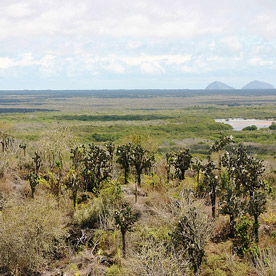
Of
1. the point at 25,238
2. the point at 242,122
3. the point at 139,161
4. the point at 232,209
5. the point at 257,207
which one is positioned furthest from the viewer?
the point at 242,122

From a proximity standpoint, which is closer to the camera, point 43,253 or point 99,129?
point 43,253

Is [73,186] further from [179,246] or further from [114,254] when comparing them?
[179,246]

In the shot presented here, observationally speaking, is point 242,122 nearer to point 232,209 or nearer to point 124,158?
point 124,158

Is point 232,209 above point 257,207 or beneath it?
beneath

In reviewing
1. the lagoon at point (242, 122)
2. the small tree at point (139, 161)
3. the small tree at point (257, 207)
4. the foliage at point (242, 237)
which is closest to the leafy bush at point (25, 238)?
the small tree at point (139, 161)

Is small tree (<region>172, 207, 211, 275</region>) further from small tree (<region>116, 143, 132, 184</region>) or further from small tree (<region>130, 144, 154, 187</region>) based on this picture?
small tree (<region>116, 143, 132, 184</region>)

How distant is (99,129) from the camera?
4139 inches

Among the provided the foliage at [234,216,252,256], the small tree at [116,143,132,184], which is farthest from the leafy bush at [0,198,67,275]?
the small tree at [116,143,132,184]

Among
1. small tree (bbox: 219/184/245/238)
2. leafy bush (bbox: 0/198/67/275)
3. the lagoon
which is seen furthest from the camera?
the lagoon

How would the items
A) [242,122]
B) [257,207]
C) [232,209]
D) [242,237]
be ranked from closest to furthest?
[257,207] < [242,237] < [232,209] < [242,122]

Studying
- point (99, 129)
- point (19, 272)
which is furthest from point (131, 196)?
point (99, 129)

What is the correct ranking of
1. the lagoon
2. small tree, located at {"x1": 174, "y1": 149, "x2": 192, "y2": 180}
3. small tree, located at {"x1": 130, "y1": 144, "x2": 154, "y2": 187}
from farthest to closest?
the lagoon
small tree, located at {"x1": 174, "y1": 149, "x2": 192, "y2": 180}
small tree, located at {"x1": 130, "y1": 144, "x2": 154, "y2": 187}

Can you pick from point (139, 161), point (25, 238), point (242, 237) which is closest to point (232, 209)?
point (242, 237)

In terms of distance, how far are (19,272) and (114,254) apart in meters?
4.83
